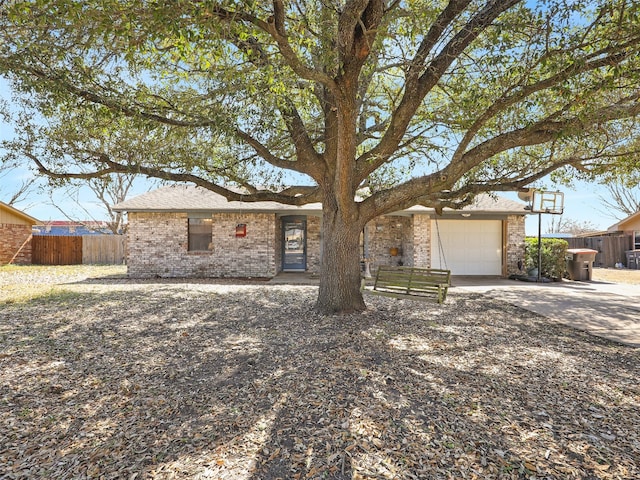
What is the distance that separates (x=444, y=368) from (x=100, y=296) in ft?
28.1

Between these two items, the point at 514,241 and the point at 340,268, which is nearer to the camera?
the point at 340,268

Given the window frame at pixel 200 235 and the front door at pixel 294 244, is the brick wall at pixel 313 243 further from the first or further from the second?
the window frame at pixel 200 235

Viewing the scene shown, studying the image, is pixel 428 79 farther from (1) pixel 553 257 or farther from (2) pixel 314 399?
(1) pixel 553 257

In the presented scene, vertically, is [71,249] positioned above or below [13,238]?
below

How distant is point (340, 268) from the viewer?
21.5 feet

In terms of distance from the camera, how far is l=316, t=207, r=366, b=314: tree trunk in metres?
6.55

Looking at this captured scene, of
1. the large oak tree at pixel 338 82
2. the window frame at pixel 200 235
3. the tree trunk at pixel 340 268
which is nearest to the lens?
the large oak tree at pixel 338 82

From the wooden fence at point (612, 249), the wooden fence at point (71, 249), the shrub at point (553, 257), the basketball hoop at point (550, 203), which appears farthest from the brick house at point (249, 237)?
the wooden fence at point (612, 249)

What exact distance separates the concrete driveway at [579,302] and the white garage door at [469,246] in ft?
3.16

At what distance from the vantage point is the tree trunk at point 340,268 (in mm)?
6547

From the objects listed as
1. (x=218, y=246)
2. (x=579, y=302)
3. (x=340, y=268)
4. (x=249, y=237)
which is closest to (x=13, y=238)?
(x=218, y=246)

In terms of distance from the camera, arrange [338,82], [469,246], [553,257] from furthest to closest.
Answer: [469,246] → [553,257] → [338,82]

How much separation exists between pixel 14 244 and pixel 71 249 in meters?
2.94

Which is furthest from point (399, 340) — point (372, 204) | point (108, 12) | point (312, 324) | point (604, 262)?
point (604, 262)
